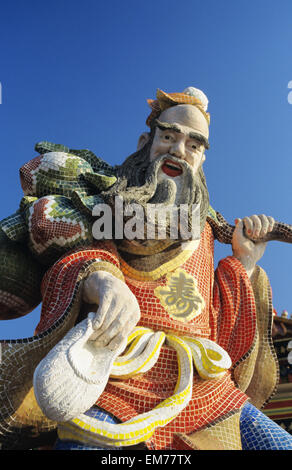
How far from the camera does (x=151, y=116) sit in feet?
15.1

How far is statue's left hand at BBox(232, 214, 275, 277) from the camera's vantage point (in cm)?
417

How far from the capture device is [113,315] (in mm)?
2840

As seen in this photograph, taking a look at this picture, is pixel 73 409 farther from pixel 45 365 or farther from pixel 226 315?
pixel 226 315

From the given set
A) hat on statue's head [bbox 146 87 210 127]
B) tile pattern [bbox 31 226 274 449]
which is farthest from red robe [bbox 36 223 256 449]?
hat on statue's head [bbox 146 87 210 127]

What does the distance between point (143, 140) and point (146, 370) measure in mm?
2094

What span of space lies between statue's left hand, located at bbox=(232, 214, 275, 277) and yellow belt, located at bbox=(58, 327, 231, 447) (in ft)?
3.20

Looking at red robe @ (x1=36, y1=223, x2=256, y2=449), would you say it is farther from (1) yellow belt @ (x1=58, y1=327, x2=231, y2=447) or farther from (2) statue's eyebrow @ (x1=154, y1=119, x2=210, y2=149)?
(2) statue's eyebrow @ (x1=154, y1=119, x2=210, y2=149)

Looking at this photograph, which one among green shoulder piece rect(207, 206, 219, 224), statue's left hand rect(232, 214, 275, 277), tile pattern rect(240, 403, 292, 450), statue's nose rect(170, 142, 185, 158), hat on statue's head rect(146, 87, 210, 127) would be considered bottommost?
tile pattern rect(240, 403, 292, 450)

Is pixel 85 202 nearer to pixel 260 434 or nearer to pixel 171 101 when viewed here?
pixel 171 101

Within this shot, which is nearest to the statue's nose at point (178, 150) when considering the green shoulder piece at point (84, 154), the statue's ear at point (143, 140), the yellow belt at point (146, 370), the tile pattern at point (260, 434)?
the statue's ear at point (143, 140)

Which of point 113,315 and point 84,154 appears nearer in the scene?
point 113,315

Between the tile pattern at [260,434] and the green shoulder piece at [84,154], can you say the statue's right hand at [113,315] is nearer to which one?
the tile pattern at [260,434]

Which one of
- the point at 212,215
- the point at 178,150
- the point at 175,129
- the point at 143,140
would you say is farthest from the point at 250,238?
the point at 143,140

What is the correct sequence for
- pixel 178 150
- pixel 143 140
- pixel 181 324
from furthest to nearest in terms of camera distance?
pixel 143 140
pixel 178 150
pixel 181 324
